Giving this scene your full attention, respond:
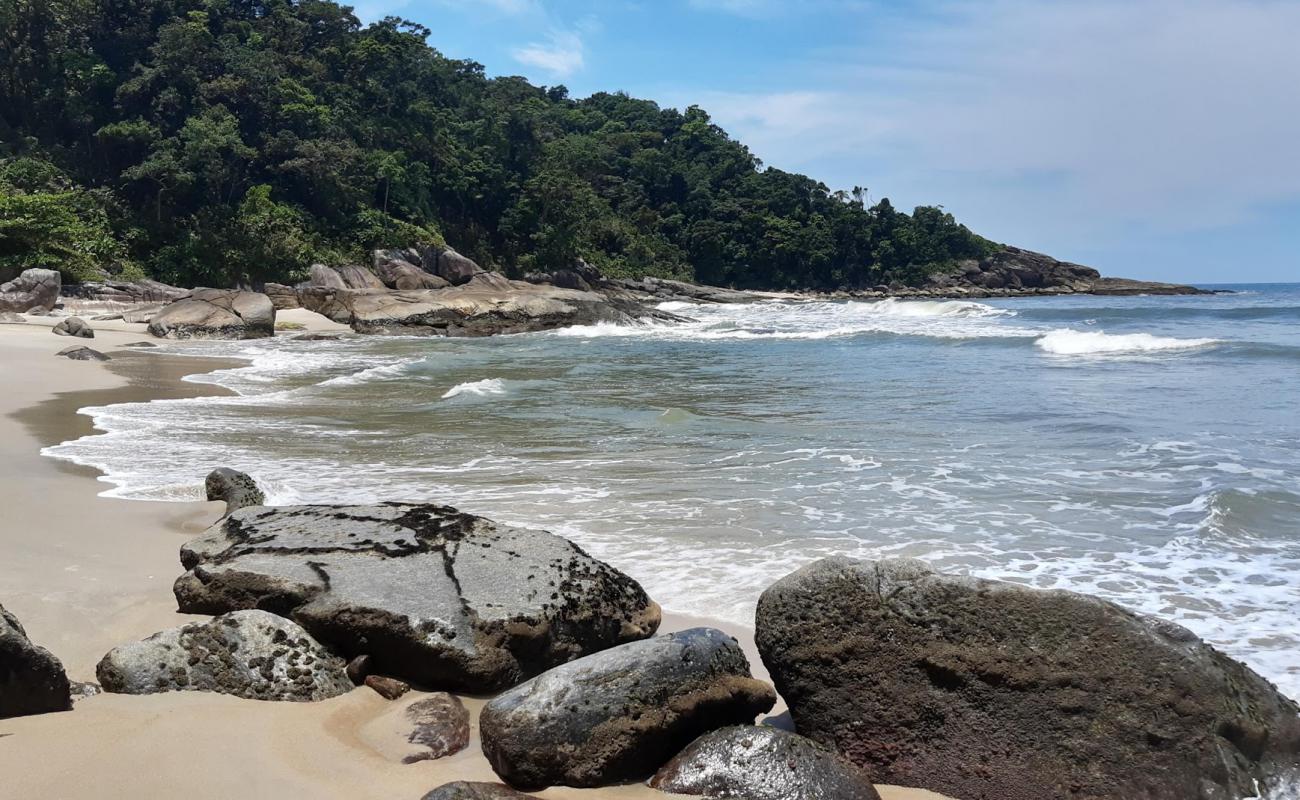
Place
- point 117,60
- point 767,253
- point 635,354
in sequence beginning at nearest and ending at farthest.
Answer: point 635,354 → point 117,60 → point 767,253

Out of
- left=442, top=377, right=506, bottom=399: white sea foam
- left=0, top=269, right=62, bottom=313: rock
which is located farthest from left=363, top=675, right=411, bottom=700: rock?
left=0, top=269, right=62, bottom=313: rock

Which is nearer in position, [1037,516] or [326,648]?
[326,648]

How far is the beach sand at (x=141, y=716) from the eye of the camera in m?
2.74

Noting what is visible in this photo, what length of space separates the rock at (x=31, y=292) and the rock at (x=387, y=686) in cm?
2649

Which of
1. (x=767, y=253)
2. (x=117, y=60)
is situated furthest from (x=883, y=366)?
(x=767, y=253)

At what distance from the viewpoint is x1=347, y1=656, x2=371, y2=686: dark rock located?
142 inches

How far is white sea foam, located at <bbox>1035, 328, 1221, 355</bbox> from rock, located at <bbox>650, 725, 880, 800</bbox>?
76.1ft

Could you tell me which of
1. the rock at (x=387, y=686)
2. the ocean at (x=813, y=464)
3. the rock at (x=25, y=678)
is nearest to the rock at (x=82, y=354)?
the ocean at (x=813, y=464)

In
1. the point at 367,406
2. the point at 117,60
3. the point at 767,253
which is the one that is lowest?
the point at 367,406

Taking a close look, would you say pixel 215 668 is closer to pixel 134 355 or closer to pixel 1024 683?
pixel 1024 683

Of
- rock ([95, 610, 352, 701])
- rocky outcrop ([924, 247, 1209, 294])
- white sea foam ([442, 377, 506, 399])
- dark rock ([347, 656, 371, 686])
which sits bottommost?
white sea foam ([442, 377, 506, 399])

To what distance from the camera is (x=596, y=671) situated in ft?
10.1

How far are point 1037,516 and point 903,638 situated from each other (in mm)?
3948

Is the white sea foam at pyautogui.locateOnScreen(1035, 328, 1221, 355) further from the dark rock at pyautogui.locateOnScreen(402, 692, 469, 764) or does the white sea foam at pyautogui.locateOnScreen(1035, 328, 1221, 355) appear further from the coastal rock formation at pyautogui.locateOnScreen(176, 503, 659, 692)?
the dark rock at pyautogui.locateOnScreen(402, 692, 469, 764)
